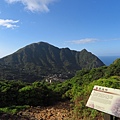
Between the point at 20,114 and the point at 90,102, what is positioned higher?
the point at 90,102

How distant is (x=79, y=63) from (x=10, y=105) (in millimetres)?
110687

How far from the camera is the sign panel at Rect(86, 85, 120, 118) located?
11.1 feet

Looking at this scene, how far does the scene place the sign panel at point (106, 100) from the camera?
337 cm

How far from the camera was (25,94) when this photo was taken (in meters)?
7.39

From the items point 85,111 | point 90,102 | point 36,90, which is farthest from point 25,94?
point 90,102

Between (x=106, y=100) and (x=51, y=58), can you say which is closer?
(x=106, y=100)

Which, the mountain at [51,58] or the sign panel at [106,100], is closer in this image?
the sign panel at [106,100]

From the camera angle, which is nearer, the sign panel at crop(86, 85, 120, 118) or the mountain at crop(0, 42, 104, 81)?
the sign panel at crop(86, 85, 120, 118)

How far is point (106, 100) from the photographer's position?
140 inches

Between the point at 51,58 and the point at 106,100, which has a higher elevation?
the point at 51,58

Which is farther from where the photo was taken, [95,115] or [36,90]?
[36,90]

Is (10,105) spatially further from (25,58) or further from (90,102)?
(25,58)

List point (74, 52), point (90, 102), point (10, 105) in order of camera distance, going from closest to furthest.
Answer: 1. point (90, 102)
2. point (10, 105)
3. point (74, 52)

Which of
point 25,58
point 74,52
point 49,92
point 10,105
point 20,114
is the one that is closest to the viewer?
point 20,114
